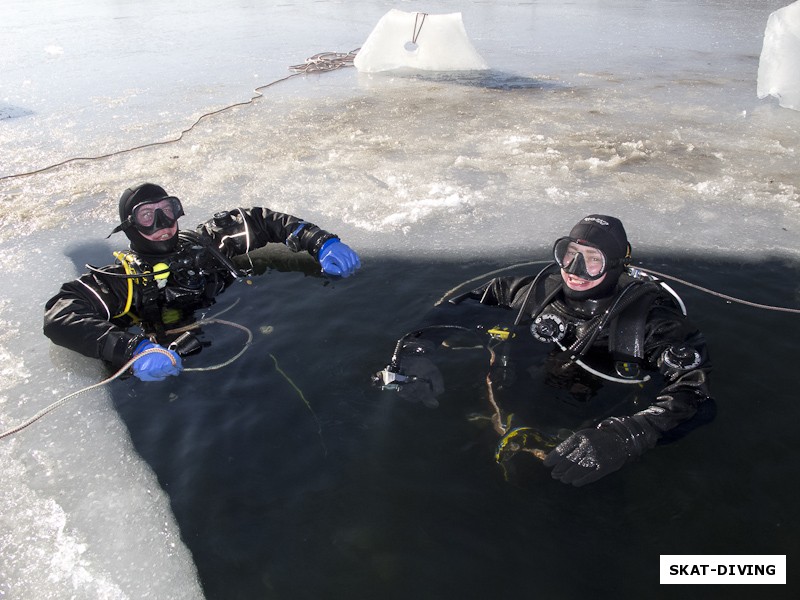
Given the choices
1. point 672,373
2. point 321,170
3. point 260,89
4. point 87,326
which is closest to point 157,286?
point 87,326

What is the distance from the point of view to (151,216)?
4.04 metres

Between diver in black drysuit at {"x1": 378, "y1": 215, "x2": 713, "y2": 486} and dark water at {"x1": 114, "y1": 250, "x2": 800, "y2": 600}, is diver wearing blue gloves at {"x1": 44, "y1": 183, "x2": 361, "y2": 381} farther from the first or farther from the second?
diver in black drysuit at {"x1": 378, "y1": 215, "x2": 713, "y2": 486}

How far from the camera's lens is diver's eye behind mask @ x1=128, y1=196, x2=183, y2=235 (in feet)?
13.1

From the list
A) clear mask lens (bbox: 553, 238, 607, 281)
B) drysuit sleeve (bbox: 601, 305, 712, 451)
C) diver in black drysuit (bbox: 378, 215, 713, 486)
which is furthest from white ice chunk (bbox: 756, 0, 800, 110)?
clear mask lens (bbox: 553, 238, 607, 281)

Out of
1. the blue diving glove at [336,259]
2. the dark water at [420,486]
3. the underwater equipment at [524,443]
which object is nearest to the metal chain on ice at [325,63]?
the blue diving glove at [336,259]

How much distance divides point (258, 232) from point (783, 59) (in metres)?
7.01

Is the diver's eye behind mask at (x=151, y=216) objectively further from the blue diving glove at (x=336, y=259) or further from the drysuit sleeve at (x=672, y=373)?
the drysuit sleeve at (x=672, y=373)

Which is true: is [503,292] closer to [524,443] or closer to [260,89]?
[524,443]

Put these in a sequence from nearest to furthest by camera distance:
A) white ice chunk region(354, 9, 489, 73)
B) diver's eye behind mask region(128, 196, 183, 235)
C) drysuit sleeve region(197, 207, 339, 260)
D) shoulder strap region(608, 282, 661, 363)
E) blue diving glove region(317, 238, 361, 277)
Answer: shoulder strap region(608, 282, 661, 363) → diver's eye behind mask region(128, 196, 183, 235) → blue diving glove region(317, 238, 361, 277) → drysuit sleeve region(197, 207, 339, 260) → white ice chunk region(354, 9, 489, 73)

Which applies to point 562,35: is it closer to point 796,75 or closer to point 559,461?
point 796,75

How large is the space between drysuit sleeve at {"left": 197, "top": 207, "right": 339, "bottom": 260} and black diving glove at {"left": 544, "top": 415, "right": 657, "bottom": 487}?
2.56 m

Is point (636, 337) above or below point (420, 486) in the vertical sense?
above

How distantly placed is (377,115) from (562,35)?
6.82 meters

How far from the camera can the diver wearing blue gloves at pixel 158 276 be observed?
11.5 ft
